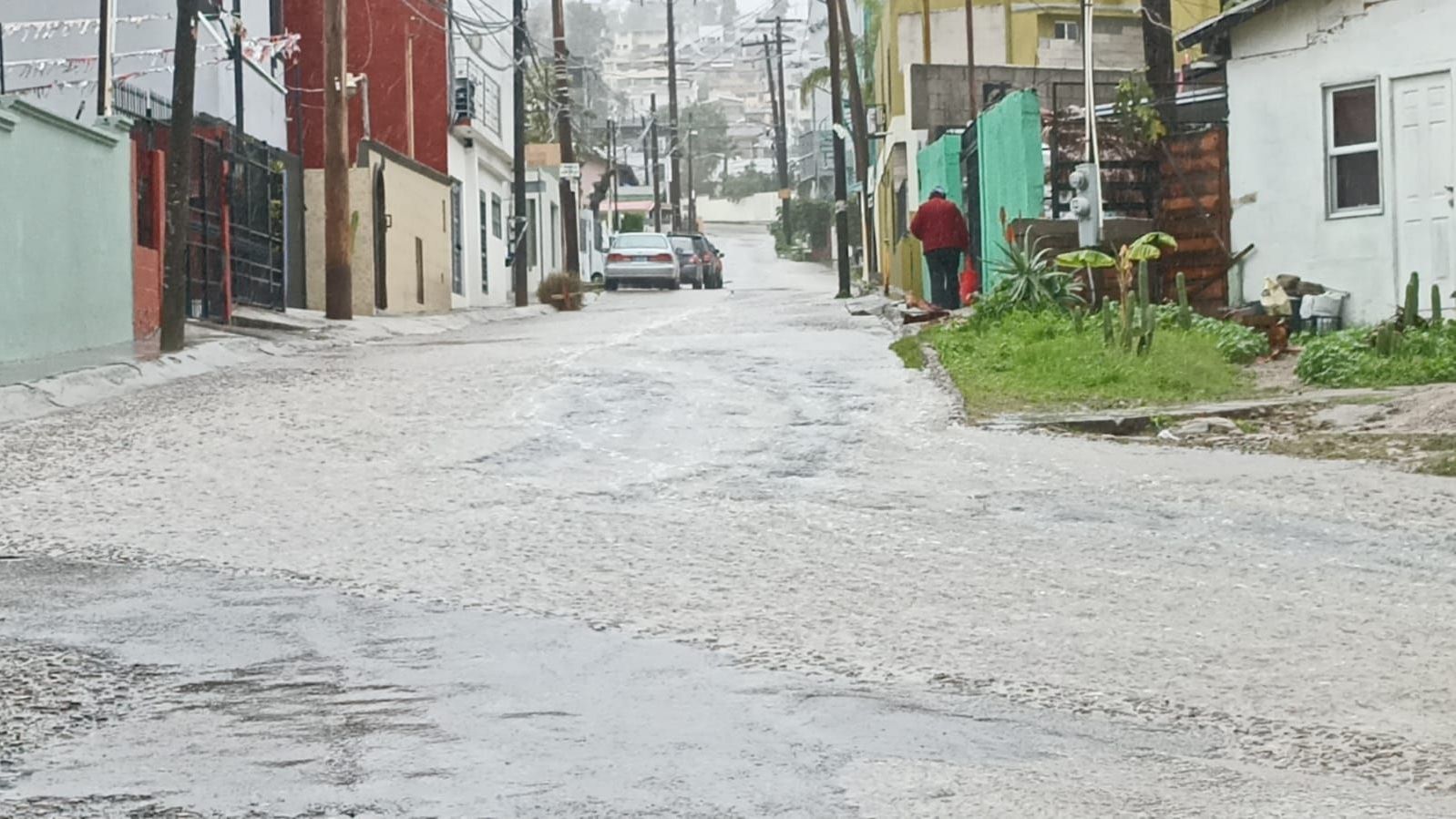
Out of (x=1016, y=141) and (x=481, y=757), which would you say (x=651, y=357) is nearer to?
(x=1016, y=141)

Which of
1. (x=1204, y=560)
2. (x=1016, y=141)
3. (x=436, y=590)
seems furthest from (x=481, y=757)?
(x=1016, y=141)

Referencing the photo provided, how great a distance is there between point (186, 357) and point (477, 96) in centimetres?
2962

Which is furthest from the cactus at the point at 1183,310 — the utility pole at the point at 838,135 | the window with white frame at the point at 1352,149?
the utility pole at the point at 838,135

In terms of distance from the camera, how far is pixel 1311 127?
1947 centimetres

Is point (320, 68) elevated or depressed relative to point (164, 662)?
elevated

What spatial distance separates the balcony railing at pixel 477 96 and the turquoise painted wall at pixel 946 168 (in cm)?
1372

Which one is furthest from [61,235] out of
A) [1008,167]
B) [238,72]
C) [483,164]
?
[483,164]

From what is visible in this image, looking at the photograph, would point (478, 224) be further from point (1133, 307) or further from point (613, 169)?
point (613, 169)

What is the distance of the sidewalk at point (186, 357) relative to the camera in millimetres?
14695

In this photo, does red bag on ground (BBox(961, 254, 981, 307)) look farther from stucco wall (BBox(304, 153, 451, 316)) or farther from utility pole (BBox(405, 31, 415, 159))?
utility pole (BBox(405, 31, 415, 159))

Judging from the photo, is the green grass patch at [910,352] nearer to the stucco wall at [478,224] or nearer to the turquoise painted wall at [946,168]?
the turquoise painted wall at [946,168]

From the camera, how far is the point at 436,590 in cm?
768

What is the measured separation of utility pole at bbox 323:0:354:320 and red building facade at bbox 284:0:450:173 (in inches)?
212

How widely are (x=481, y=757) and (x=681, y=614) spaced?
2202 mm
